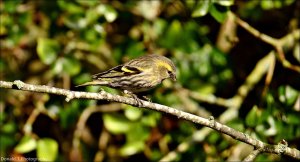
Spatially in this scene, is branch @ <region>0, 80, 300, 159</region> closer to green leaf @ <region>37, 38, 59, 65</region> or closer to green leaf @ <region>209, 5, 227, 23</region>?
green leaf @ <region>209, 5, 227, 23</region>

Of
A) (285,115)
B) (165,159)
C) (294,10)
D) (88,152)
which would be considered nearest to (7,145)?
(88,152)

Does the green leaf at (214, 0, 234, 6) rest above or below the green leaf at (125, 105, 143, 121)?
above

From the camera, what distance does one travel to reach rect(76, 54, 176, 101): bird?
4375 mm

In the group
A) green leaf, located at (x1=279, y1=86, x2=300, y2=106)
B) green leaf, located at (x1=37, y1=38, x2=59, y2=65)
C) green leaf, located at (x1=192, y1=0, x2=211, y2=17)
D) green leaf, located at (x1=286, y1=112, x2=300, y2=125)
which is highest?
green leaf, located at (x1=37, y1=38, x2=59, y2=65)

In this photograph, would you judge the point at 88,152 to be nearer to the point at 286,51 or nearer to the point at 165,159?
the point at 165,159

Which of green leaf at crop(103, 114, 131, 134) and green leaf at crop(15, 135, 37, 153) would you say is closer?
green leaf at crop(15, 135, 37, 153)

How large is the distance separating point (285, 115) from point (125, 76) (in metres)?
1.29

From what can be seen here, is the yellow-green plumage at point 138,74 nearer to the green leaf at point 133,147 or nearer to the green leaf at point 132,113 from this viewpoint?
the green leaf at point 132,113

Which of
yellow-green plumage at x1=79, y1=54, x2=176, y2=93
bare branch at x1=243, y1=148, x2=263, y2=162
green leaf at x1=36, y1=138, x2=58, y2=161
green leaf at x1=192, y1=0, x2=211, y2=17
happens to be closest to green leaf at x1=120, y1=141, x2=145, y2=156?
green leaf at x1=36, y1=138, x2=58, y2=161

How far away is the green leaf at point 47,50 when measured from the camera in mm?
5297

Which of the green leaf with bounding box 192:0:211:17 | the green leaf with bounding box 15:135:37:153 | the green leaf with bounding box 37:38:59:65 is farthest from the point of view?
the green leaf with bounding box 15:135:37:153

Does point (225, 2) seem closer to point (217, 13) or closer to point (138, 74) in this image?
point (217, 13)

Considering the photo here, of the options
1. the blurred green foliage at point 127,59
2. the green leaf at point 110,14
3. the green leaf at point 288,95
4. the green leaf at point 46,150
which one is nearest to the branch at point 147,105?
the green leaf at point 288,95

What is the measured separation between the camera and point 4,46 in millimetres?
5945
